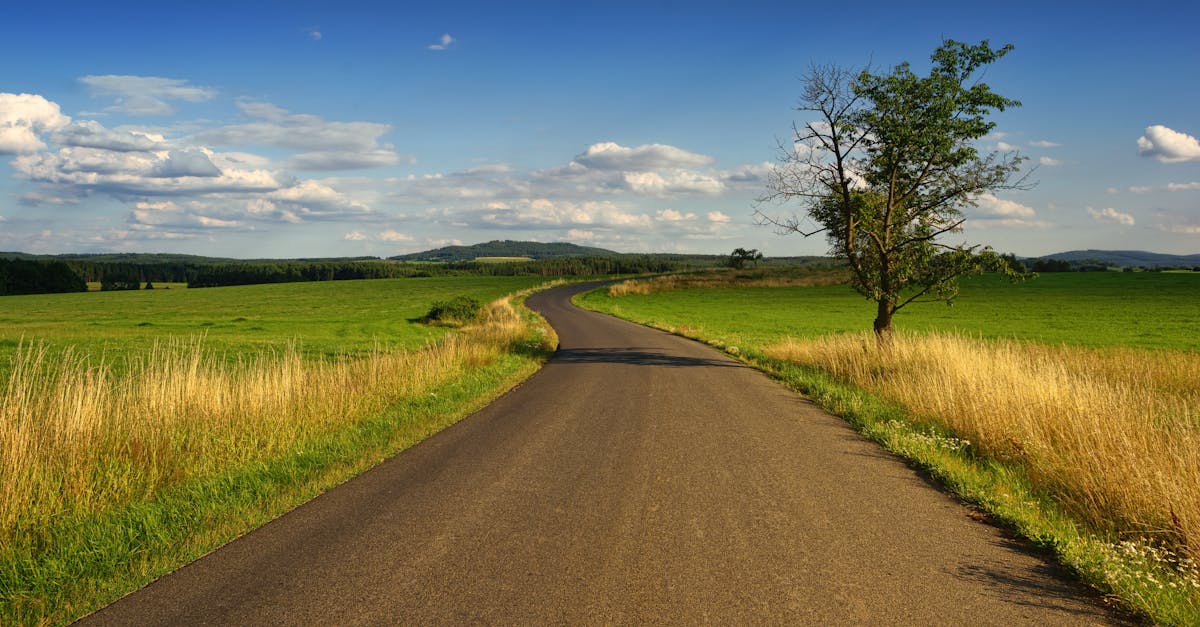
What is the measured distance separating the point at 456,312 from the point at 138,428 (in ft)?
117

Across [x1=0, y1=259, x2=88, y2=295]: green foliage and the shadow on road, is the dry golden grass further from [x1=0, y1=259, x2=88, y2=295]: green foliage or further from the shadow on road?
[x1=0, y1=259, x2=88, y2=295]: green foliage

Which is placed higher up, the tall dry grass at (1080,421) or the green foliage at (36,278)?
the green foliage at (36,278)

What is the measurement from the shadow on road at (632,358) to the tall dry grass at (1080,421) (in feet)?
12.6

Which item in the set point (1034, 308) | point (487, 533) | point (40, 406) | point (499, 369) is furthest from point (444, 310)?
point (1034, 308)

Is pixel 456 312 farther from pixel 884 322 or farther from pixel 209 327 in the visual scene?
pixel 884 322

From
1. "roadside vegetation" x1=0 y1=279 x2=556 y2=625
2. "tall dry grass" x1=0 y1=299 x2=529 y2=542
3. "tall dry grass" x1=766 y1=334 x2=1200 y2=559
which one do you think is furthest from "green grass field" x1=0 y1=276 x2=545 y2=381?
"tall dry grass" x1=766 y1=334 x2=1200 y2=559

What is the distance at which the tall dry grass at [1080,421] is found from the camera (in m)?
5.95

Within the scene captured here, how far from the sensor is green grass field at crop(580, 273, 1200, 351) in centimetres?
3303

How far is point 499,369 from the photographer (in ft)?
57.3

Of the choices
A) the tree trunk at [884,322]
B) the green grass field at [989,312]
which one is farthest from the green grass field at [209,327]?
the green grass field at [989,312]

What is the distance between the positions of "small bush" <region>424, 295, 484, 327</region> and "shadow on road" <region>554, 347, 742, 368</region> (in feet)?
68.1

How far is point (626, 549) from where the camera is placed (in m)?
5.12

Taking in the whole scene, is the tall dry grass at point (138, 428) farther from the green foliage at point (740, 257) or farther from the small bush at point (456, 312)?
the green foliage at point (740, 257)

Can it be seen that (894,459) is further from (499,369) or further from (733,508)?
(499,369)
